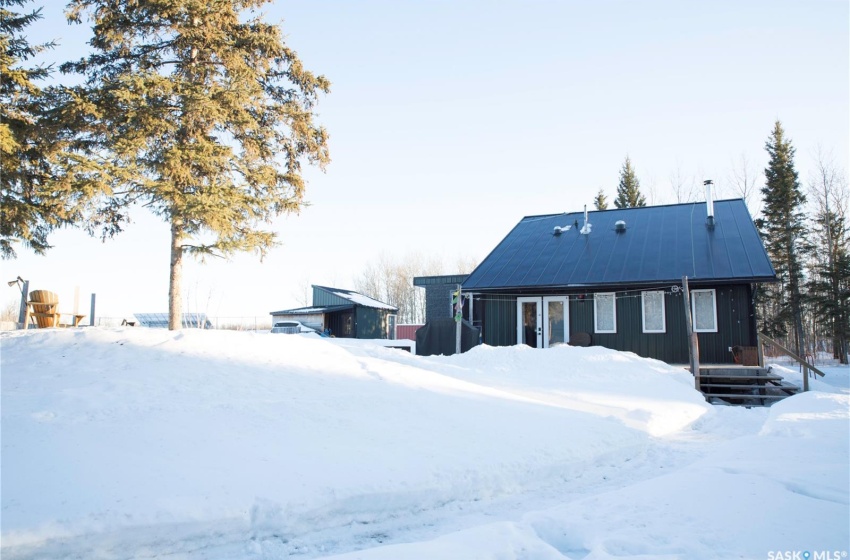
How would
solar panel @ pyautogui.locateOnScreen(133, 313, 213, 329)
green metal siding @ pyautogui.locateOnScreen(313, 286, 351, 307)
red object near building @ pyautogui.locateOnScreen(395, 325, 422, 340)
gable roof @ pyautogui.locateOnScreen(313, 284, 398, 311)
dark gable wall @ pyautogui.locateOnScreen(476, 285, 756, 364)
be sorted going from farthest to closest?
red object near building @ pyautogui.locateOnScreen(395, 325, 422, 340) → solar panel @ pyautogui.locateOnScreen(133, 313, 213, 329) → green metal siding @ pyautogui.locateOnScreen(313, 286, 351, 307) → gable roof @ pyautogui.locateOnScreen(313, 284, 398, 311) → dark gable wall @ pyautogui.locateOnScreen(476, 285, 756, 364)

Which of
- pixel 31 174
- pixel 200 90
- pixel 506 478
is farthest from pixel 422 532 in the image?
pixel 31 174

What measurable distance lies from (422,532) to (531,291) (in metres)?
13.4

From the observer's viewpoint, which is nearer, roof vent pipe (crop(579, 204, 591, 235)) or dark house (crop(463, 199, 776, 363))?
dark house (crop(463, 199, 776, 363))

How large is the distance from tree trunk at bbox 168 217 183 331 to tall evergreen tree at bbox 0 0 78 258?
1894mm

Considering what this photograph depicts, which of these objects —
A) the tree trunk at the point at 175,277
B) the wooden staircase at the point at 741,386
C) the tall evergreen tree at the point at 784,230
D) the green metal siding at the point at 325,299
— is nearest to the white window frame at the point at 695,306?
the wooden staircase at the point at 741,386

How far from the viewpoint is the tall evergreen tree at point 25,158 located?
10.6 metres

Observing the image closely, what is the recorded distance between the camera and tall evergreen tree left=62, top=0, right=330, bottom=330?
1072cm

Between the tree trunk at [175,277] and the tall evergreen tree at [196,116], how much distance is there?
21 mm

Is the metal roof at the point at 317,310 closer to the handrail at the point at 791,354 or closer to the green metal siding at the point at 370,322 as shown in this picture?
the green metal siding at the point at 370,322

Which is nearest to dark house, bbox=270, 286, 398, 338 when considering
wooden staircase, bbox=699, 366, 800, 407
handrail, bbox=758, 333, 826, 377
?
wooden staircase, bbox=699, 366, 800, 407

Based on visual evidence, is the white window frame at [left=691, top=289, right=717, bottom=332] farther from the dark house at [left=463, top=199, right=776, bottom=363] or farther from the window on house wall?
the window on house wall

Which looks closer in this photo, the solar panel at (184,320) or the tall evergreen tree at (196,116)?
the tall evergreen tree at (196,116)

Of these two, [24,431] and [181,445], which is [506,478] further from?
[24,431]

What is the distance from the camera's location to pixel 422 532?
432 cm
